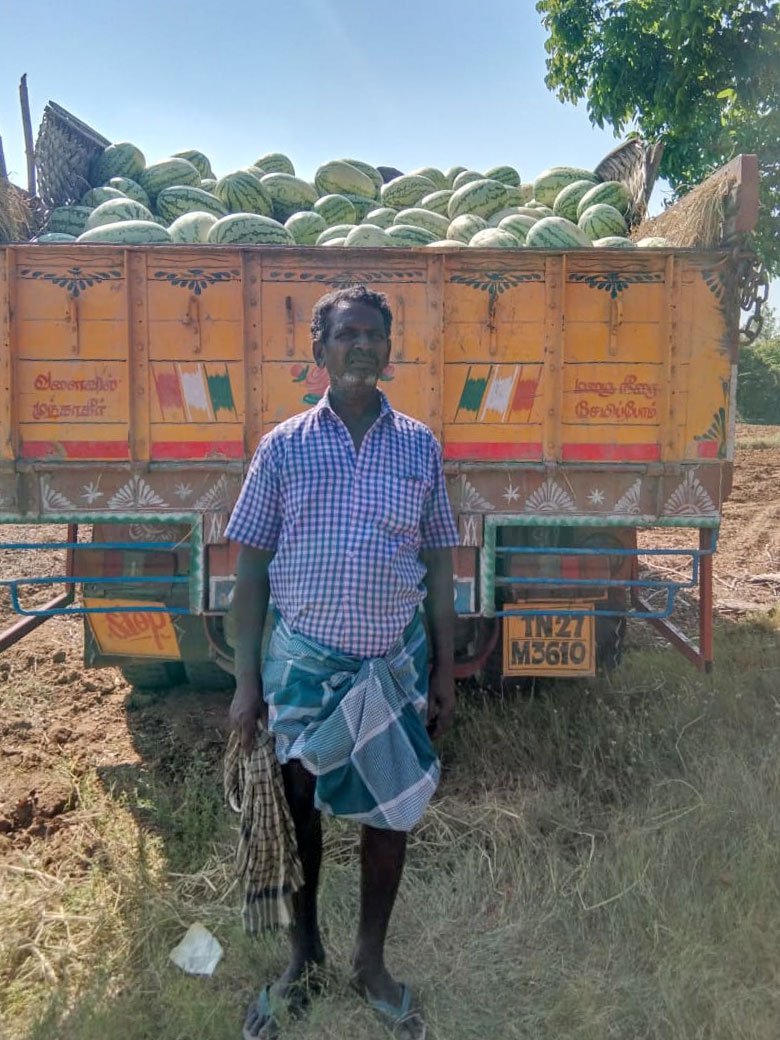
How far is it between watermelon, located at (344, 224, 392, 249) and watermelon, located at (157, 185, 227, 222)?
1180 mm

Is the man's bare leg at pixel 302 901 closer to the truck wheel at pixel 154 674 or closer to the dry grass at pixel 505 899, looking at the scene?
the dry grass at pixel 505 899

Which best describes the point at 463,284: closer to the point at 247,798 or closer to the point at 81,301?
the point at 81,301

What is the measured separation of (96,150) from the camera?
6.68 metres

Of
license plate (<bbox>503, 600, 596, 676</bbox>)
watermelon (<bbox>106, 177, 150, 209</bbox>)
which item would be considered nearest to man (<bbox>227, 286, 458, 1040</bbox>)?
license plate (<bbox>503, 600, 596, 676</bbox>)

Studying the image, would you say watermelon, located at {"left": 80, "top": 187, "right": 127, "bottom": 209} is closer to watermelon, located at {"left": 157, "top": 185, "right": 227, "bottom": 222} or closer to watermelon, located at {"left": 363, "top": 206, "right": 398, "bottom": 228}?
watermelon, located at {"left": 157, "top": 185, "right": 227, "bottom": 222}

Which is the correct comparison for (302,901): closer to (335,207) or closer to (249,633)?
(249,633)

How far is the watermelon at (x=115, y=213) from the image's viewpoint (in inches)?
197

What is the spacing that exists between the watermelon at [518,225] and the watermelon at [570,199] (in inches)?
26.6

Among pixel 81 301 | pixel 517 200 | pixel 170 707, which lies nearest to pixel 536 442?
pixel 81 301

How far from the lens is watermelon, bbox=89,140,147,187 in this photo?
6465 mm

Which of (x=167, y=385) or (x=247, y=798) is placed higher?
(x=167, y=385)

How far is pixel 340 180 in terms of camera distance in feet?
20.8

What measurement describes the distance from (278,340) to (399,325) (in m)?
0.53

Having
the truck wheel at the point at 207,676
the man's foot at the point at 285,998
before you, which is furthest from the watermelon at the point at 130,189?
the man's foot at the point at 285,998
